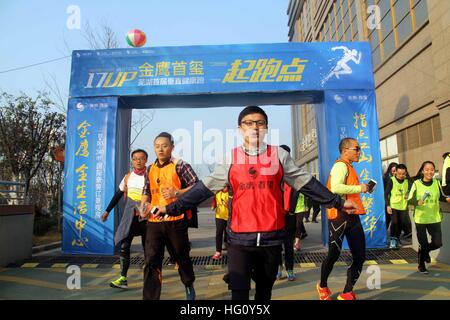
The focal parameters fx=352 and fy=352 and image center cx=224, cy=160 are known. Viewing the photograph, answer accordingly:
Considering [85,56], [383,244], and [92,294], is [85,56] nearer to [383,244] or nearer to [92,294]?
[92,294]

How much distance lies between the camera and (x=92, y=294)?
4.66 meters

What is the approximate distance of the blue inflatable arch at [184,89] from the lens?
771 centimetres

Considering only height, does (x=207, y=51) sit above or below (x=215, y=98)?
above

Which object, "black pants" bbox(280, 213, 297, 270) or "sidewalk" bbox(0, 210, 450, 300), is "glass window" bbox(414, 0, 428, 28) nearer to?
"sidewalk" bbox(0, 210, 450, 300)

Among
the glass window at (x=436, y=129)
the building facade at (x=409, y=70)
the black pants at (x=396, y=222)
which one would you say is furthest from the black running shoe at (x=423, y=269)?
the glass window at (x=436, y=129)

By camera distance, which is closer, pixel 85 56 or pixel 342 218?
pixel 342 218

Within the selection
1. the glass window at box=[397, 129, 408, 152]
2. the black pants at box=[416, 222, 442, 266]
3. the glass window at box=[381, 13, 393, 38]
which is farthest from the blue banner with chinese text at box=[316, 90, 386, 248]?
the glass window at box=[381, 13, 393, 38]

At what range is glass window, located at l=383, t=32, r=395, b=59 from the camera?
1449 centimetres

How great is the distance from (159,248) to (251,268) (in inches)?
A: 54.8

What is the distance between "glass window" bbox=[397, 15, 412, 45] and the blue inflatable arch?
6.63m

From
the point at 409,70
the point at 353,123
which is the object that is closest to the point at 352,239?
the point at 353,123

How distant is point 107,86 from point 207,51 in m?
2.39
